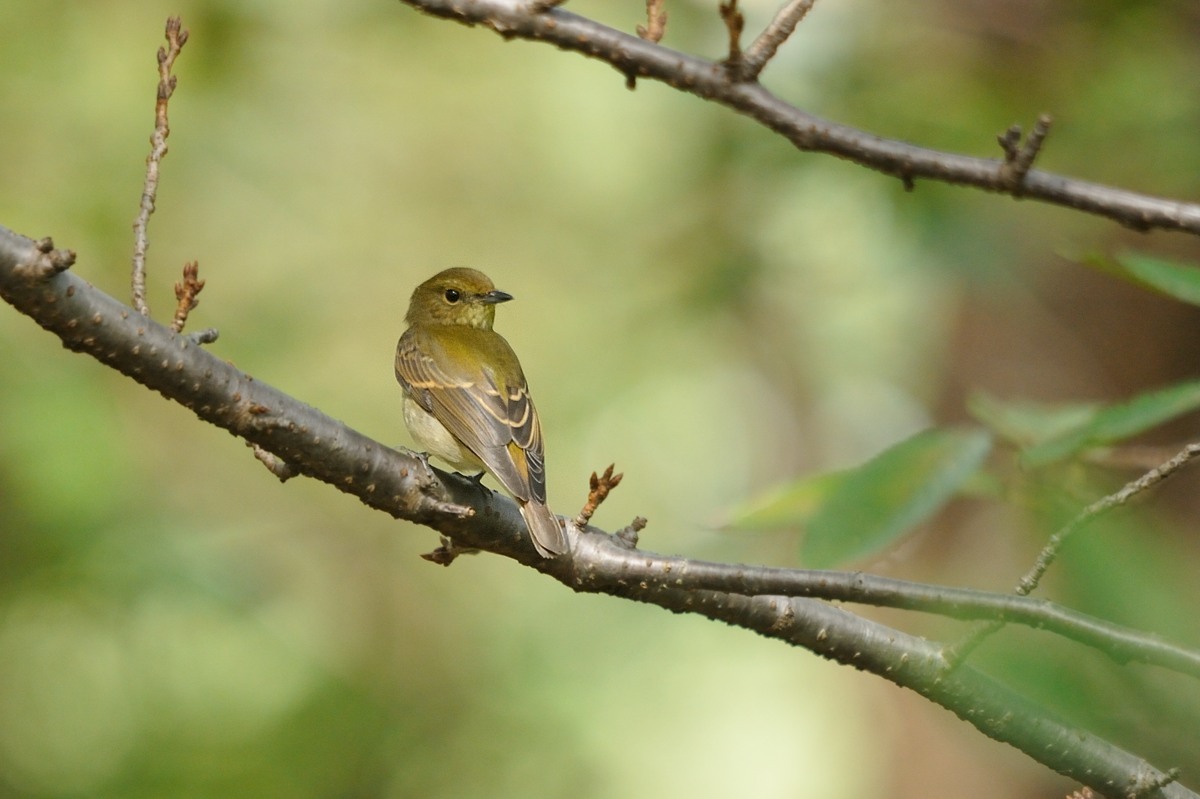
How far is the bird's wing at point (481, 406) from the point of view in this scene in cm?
393

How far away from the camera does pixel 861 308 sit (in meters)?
9.61

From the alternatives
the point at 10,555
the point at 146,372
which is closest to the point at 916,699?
the point at 10,555

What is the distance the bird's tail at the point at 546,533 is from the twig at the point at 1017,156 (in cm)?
127

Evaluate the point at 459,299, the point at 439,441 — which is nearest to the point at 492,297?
the point at 459,299

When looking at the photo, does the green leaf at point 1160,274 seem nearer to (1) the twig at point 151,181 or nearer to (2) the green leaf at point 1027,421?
(2) the green leaf at point 1027,421

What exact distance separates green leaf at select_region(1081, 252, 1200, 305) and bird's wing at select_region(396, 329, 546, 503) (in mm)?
1705

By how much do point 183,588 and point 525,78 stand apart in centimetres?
619

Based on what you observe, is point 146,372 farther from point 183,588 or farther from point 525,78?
point 525,78

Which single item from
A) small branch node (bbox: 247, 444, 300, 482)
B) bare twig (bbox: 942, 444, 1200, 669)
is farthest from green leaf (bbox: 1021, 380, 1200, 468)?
small branch node (bbox: 247, 444, 300, 482)

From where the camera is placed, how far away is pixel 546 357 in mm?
10922

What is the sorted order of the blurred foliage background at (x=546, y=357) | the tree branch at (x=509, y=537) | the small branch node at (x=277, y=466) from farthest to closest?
the blurred foliage background at (x=546, y=357) → the small branch node at (x=277, y=466) → the tree branch at (x=509, y=537)

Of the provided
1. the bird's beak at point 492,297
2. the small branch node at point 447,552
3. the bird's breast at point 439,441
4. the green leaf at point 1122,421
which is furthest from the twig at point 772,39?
the bird's beak at point 492,297

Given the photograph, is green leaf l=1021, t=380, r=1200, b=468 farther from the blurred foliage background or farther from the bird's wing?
the bird's wing

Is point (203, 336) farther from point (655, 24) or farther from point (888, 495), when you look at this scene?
point (888, 495)
